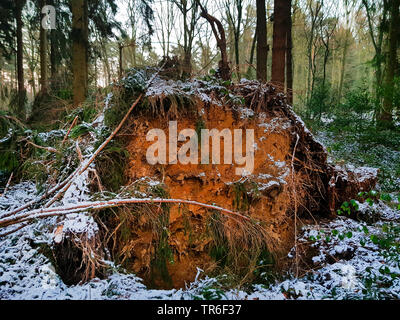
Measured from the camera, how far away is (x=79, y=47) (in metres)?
5.45

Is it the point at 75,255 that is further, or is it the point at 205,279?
the point at 205,279

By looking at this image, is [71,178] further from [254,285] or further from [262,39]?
[262,39]

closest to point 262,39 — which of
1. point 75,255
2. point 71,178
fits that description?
point 71,178

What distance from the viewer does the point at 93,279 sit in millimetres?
2000

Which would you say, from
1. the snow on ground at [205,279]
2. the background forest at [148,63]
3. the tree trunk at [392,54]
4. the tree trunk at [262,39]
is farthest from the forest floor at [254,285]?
the tree trunk at [392,54]

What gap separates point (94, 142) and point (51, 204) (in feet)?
3.13

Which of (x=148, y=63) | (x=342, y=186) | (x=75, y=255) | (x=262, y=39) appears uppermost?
(x=262, y=39)

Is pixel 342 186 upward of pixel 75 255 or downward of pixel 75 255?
upward

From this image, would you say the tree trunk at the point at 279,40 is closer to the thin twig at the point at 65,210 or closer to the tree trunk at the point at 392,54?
the thin twig at the point at 65,210

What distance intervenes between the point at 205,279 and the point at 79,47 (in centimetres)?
603

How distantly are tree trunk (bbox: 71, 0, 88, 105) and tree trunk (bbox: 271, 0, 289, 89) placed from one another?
4749mm

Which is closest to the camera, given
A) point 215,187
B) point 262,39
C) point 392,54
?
point 215,187

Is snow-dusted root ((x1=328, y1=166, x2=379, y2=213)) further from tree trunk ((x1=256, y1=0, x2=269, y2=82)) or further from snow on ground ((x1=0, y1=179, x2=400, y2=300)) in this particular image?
tree trunk ((x1=256, y1=0, x2=269, y2=82))
